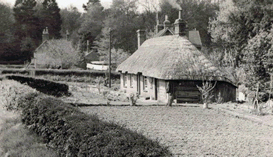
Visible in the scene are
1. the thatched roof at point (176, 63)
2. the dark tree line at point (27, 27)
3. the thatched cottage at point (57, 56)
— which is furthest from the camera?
the dark tree line at point (27, 27)

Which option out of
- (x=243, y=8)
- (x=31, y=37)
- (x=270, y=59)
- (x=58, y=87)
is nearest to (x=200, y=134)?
(x=270, y=59)

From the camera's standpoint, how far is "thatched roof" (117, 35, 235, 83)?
2073cm

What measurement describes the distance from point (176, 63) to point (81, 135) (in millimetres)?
15656

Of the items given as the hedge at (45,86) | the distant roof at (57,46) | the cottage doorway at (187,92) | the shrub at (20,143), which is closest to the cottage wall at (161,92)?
the cottage doorway at (187,92)

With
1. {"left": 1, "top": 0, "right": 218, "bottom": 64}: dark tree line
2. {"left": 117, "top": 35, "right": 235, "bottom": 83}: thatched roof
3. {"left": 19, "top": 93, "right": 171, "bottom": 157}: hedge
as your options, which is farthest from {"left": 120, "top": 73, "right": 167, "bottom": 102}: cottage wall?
{"left": 1, "top": 0, "right": 218, "bottom": 64}: dark tree line

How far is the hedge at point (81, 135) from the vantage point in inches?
220

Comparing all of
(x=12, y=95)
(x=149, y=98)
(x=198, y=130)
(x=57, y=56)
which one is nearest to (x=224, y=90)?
(x=149, y=98)

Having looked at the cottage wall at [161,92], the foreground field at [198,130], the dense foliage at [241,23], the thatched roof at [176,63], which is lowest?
the foreground field at [198,130]

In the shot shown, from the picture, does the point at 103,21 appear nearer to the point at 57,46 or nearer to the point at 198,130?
the point at 57,46

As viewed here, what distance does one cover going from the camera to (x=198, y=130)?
11.7m

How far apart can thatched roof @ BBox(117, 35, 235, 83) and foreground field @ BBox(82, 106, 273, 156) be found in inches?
165

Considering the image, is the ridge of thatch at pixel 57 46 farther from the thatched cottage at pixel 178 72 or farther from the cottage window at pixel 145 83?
the cottage window at pixel 145 83

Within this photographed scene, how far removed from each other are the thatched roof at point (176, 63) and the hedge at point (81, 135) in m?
12.0

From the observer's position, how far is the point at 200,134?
36.2ft
